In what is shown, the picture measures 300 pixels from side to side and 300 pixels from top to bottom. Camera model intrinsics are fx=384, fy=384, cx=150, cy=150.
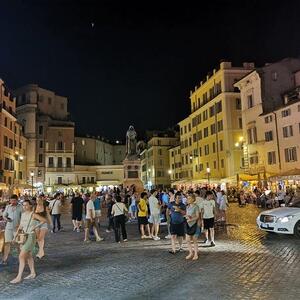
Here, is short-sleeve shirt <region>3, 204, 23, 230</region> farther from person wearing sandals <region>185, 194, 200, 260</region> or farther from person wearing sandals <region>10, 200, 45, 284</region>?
person wearing sandals <region>185, 194, 200, 260</region>

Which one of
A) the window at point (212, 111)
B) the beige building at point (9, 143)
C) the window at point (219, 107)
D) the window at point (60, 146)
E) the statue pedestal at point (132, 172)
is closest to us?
the statue pedestal at point (132, 172)

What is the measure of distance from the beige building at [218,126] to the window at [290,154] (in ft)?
30.3

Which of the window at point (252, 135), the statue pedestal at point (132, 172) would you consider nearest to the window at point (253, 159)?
the window at point (252, 135)

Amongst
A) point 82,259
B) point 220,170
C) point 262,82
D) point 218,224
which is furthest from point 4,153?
point 82,259

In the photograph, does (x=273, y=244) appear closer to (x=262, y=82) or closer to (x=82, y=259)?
(x=82, y=259)

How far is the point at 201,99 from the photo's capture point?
69.5 metres

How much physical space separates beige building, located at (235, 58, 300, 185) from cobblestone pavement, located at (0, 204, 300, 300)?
2921cm

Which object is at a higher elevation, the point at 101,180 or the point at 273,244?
the point at 101,180

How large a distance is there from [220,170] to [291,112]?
815 inches

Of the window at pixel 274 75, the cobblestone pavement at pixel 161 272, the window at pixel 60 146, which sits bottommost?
the cobblestone pavement at pixel 161 272

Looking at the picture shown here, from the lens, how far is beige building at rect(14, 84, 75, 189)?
8038 cm

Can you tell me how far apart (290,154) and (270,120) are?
530 centimetres

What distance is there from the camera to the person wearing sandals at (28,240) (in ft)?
28.5

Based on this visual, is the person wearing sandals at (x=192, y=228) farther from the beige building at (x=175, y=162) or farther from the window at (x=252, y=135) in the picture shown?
the beige building at (x=175, y=162)
